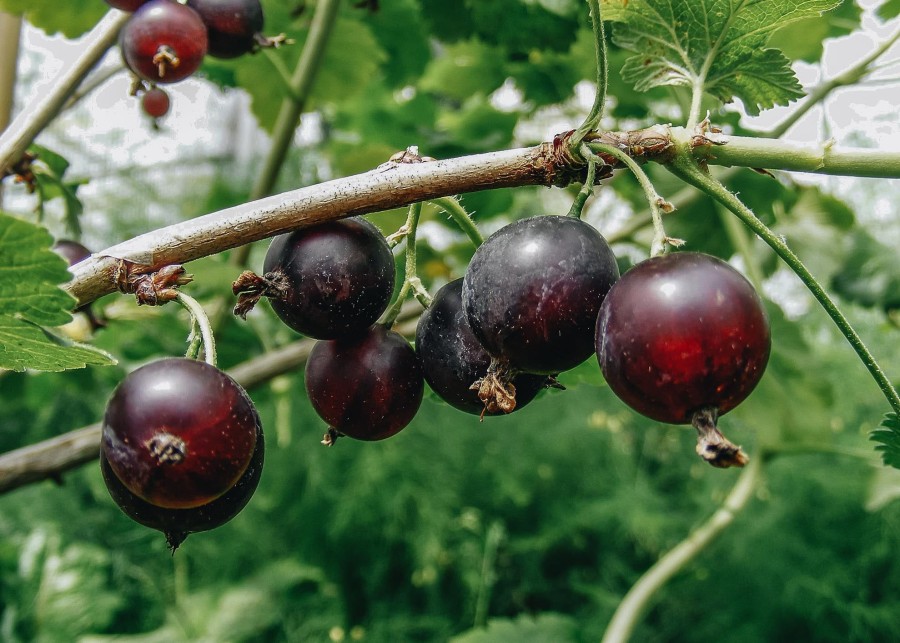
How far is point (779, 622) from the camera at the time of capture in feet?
6.81

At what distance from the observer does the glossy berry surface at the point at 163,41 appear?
3.21 feet

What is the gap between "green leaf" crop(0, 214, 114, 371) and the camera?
0.60 metres

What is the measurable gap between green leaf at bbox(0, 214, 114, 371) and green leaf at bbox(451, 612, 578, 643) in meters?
1.15

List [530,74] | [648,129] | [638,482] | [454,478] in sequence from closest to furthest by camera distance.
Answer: [648,129], [530,74], [454,478], [638,482]

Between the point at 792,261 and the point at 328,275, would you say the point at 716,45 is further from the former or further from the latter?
the point at 328,275

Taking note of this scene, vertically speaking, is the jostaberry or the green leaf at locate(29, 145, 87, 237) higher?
the jostaberry

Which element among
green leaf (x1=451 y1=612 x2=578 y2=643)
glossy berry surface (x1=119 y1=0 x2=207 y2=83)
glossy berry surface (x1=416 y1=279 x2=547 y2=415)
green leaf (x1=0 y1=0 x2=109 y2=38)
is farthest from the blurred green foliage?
glossy berry surface (x1=416 y1=279 x2=547 y2=415)

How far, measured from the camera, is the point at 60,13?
1.38m

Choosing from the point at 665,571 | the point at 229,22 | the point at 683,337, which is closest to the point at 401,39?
the point at 229,22

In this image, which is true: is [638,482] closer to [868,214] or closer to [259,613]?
[259,613]

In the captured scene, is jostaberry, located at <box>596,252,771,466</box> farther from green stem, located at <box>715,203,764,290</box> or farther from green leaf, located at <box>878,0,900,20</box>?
green leaf, located at <box>878,0,900,20</box>

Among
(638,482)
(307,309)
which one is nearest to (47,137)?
(638,482)

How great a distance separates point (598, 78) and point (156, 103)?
0.82 metres

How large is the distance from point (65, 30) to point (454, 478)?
1527mm
